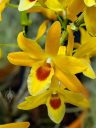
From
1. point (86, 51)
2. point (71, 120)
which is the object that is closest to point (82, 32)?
point (86, 51)

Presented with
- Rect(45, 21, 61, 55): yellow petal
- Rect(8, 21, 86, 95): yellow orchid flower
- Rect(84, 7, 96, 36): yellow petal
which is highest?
Rect(84, 7, 96, 36): yellow petal

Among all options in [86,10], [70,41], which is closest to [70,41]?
[70,41]

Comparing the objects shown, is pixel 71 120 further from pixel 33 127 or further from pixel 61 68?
pixel 61 68

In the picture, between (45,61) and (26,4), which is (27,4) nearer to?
(26,4)

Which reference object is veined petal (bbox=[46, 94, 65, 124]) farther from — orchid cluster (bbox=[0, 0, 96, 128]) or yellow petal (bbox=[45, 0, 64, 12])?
yellow petal (bbox=[45, 0, 64, 12])

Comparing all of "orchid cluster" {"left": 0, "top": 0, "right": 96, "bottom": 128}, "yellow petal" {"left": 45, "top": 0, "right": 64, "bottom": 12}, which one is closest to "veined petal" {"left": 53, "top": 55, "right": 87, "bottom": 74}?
"orchid cluster" {"left": 0, "top": 0, "right": 96, "bottom": 128}

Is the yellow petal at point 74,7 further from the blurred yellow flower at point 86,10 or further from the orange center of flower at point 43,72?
the orange center of flower at point 43,72
